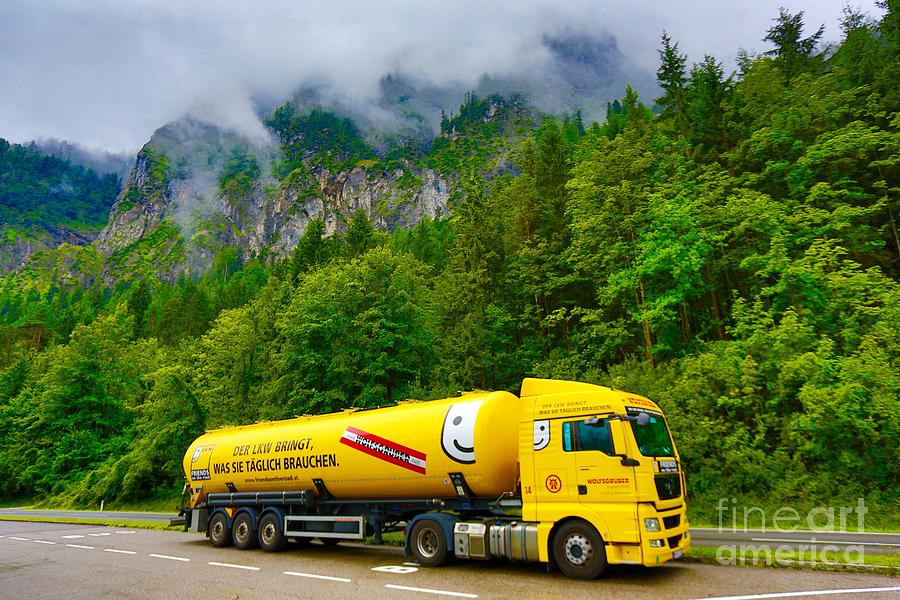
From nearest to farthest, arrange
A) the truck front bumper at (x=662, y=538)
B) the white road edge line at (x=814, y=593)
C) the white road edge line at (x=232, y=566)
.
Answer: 1. the white road edge line at (x=814, y=593)
2. the truck front bumper at (x=662, y=538)
3. the white road edge line at (x=232, y=566)

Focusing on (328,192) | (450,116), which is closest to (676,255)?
(328,192)

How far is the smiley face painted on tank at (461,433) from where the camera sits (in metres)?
10.7

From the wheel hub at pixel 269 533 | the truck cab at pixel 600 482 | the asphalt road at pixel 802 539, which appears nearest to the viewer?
the truck cab at pixel 600 482

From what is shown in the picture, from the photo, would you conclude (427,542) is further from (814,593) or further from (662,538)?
(814,593)

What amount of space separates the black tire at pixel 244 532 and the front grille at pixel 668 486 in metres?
11.8

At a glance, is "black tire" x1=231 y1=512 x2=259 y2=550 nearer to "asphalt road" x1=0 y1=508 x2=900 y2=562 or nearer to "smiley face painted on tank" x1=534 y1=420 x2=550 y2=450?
"smiley face painted on tank" x1=534 y1=420 x2=550 y2=450

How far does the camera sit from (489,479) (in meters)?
10.6

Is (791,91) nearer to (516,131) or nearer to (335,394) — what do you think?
(335,394)

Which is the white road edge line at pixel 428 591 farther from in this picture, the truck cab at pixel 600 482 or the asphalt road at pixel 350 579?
the truck cab at pixel 600 482

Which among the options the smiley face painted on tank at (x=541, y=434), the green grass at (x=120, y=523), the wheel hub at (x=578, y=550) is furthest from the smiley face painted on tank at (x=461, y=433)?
the green grass at (x=120, y=523)

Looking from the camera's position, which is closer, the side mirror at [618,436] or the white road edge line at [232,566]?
the side mirror at [618,436]

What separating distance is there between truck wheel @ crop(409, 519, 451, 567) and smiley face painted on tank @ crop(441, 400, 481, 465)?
1.70 meters

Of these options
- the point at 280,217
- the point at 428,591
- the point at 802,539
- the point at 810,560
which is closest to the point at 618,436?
the point at 428,591

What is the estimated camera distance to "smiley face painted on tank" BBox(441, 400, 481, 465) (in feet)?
35.1
